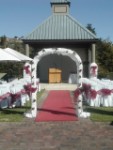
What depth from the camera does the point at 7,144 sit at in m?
9.90

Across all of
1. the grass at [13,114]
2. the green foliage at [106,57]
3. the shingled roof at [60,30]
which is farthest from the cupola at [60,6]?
the grass at [13,114]

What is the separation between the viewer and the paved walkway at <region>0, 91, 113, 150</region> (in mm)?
9695

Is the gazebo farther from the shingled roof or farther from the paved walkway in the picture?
the paved walkway

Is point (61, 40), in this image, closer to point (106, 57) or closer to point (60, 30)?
point (60, 30)

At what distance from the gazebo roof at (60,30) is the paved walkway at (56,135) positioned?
2086 centimetres

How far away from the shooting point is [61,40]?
3350 centimetres

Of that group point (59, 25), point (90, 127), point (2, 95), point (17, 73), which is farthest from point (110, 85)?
point (17, 73)

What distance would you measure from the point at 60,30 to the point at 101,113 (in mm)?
19819

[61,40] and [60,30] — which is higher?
[60,30]

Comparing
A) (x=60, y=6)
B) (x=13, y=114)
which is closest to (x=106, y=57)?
(x=60, y=6)

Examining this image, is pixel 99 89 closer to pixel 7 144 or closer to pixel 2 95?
pixel 2 95

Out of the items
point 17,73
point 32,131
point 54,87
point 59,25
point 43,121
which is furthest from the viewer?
point 17,73

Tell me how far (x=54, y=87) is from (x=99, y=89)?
11.0 meters

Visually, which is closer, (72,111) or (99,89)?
(72,111)
